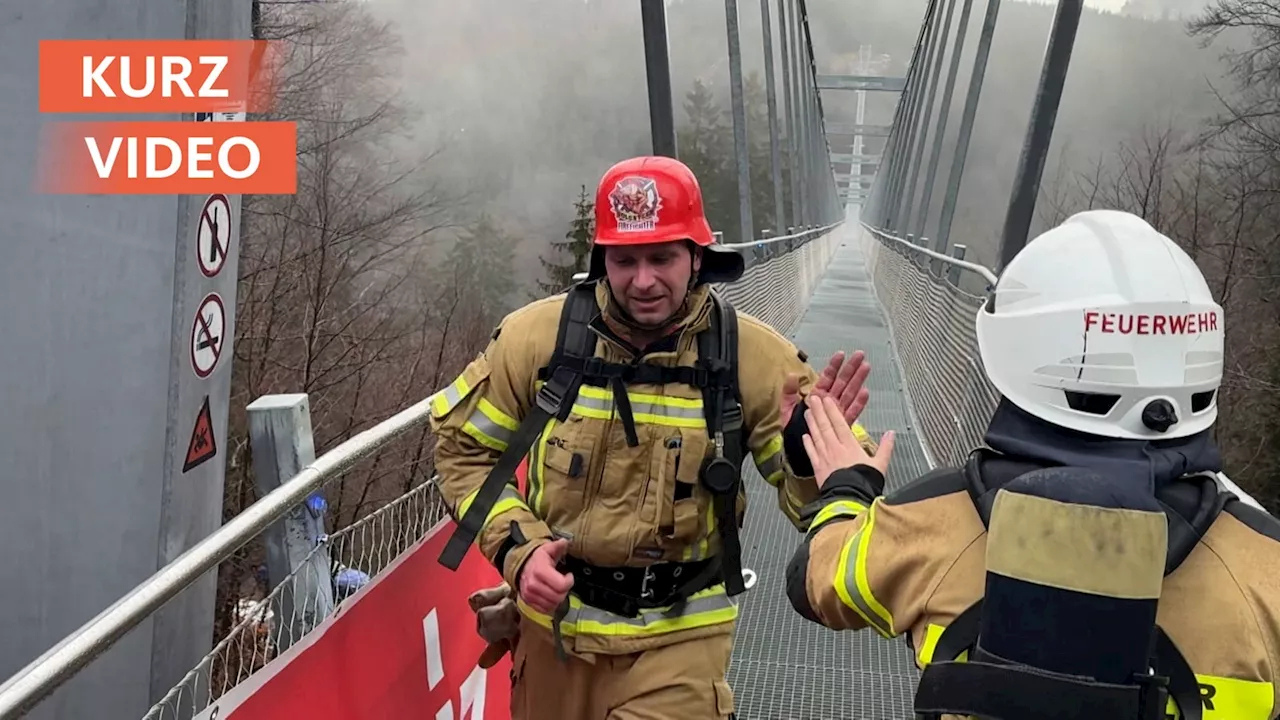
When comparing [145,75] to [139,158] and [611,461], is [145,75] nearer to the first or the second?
[139,158]

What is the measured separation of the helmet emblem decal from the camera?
2.06 metres

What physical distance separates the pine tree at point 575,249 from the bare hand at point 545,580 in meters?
29.5

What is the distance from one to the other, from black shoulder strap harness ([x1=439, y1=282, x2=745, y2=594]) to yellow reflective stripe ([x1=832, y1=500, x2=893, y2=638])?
578 millimetres

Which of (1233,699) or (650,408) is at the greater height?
(650,408)

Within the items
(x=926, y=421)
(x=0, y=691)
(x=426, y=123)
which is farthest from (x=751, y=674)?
(x=426, y=123)

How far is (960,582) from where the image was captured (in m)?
1.27

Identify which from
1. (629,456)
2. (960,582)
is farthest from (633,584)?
(960,582)

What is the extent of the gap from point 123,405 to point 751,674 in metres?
2.11

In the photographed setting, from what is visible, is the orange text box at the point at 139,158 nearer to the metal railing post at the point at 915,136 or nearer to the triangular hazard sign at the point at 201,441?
the triangular hazard sign at the point at 201,441

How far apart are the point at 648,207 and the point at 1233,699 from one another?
1.28 m

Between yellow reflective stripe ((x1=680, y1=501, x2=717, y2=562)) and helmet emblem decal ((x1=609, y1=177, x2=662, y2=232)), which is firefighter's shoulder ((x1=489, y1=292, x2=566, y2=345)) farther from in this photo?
yellow reflective stripe ((x1=680, y1=501, x2=717, y2=562))

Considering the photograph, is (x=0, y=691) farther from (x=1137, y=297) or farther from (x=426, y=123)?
(x=426, y=123)

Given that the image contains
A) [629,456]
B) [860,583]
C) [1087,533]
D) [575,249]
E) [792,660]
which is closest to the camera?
[1087,533]

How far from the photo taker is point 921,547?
4.30 ft
